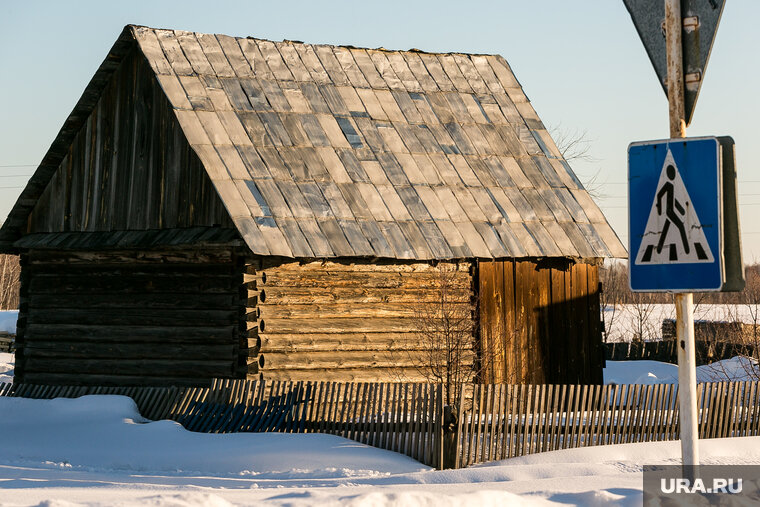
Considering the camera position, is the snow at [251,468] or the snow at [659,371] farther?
the snow at [659,371]

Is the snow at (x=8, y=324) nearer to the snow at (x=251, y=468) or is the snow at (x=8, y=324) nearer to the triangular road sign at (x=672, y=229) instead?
the snow at (x=251, y=468)

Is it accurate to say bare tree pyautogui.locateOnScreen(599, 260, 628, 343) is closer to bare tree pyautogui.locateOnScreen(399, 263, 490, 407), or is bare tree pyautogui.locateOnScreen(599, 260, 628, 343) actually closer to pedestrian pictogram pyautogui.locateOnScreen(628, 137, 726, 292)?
bare tree pyautogui.locateOnScreen(399, 263, 490, 407)

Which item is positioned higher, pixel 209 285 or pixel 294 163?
pixel 294 163

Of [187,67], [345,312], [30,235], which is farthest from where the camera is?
[30,235]

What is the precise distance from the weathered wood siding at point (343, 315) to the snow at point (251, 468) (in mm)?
2429

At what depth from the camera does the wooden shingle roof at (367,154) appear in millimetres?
15039

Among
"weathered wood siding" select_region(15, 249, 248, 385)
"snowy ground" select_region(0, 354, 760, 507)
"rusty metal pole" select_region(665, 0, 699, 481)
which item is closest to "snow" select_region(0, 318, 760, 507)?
"snowy ground" select_region(0, 354, 760, 507)

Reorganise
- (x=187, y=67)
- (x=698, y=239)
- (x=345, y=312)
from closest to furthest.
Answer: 1. (x=698, y=239)
2. (x=345, y=312)
3. (x=187, y=67)

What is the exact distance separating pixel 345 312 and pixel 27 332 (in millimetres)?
5992

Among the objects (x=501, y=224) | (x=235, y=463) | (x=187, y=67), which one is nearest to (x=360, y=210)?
(x=501, y=224)

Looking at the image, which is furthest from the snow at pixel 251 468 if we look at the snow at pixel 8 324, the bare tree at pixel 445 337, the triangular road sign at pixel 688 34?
the snow at pixel 8 324

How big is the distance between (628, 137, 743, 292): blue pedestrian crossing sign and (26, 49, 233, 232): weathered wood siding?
1051cm

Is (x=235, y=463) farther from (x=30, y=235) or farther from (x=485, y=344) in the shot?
(x=30, y=235)

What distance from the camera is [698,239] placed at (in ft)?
15.0
